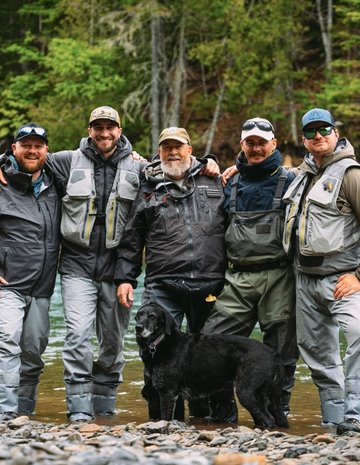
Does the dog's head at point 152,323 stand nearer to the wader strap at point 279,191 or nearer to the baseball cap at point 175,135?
the wader strap at point 279,191

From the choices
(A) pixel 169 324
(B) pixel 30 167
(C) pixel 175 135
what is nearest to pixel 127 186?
(C) pixel 175 135

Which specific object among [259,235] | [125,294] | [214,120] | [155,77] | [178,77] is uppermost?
[178,77]

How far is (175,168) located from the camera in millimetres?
7141

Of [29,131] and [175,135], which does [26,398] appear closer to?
[29,131]

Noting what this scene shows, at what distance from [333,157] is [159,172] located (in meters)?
1.54

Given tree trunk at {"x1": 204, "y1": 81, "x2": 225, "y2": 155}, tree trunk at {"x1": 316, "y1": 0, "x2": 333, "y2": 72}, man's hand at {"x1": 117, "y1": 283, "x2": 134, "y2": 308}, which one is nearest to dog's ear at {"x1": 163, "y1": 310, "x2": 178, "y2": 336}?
man's hand at {"x1": 117, "y1": 283, "x2": 134, "y2": 308}

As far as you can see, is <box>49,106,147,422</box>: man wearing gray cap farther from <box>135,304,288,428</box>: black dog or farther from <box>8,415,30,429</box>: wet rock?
<box>8,415,30,429</box>: wet rock

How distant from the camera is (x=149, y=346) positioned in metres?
6.70

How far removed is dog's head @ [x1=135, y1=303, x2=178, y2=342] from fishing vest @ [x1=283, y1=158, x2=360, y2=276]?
3.91ft

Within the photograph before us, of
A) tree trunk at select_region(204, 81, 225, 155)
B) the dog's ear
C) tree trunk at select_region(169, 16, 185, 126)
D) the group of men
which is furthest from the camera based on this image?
tree trunk at select_region(204, 81, 225, 155)

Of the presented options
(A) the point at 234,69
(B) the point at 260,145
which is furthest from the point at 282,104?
(B) the point at 260,145

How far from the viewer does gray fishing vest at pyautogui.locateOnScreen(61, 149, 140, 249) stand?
7.28 meters

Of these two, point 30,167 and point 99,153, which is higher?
point 99,153

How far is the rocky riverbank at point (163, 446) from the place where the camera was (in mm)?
4090
